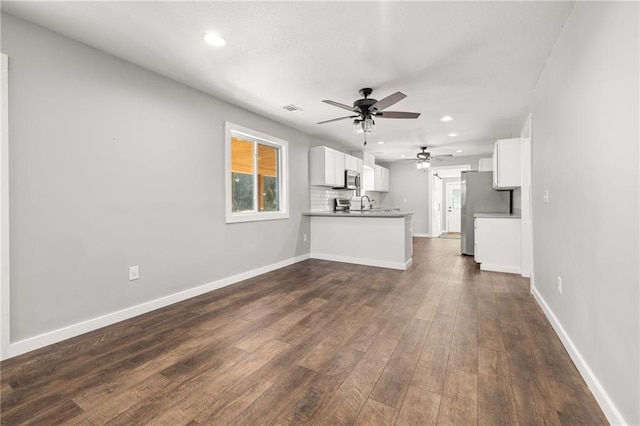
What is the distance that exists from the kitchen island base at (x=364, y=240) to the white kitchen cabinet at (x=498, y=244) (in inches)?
44.2

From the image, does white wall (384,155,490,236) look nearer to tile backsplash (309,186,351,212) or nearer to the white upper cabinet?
the white upper cabinet

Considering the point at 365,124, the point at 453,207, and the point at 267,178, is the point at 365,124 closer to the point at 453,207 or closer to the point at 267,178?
the point at 267,178

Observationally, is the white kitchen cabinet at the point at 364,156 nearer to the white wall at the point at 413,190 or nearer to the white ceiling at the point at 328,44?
the white wall at the point at 413,190

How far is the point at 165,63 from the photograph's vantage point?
2.83 m

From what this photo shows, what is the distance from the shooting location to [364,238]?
16.4ft

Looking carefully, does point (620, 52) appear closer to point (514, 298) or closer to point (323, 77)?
point (323, 77)

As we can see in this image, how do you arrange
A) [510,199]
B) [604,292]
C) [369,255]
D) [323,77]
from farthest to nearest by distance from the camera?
[510,199]
[369,255]
[323,77]
[604,292]

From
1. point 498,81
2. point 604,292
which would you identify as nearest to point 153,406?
point 604,292

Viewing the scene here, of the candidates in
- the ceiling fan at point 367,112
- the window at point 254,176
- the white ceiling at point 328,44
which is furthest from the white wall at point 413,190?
the ceiling fan at point 367,112

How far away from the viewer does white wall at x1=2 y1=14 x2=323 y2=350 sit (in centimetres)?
216

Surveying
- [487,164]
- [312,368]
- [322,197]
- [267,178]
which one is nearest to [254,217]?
[267,178]

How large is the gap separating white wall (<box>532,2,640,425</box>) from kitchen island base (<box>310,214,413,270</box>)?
230 centimetres

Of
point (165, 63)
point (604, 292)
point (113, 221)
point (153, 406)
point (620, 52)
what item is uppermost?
point (165, 63)

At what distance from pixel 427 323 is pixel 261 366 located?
1.53 metres
